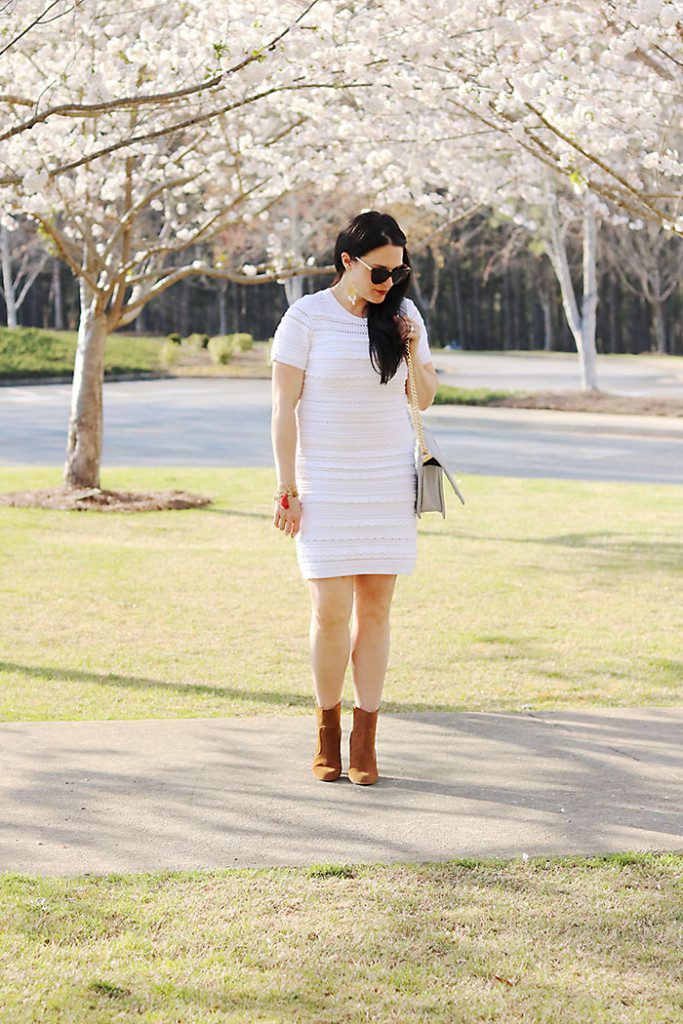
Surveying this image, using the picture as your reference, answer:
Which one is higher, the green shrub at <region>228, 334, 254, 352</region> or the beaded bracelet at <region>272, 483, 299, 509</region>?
the green shrub at <region>228, 334, 254, 352</region>

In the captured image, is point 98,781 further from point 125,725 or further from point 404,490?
point 404,490

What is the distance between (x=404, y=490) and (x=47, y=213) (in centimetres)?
843

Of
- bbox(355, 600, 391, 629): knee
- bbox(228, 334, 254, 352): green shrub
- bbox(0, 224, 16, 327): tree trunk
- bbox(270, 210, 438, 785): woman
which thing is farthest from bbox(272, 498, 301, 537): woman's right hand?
bbox(0, 224, 16, 327): tree trunk

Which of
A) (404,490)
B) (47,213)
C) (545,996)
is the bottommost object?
(545,996)

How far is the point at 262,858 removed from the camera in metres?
4.09

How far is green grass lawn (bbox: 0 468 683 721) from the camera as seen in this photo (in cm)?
637

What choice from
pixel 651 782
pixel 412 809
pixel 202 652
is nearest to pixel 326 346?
pixel 412 809

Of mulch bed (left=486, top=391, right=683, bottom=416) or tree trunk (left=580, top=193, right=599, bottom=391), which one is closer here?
mulch bed (left=486, top=391, right=683, bottom=416)

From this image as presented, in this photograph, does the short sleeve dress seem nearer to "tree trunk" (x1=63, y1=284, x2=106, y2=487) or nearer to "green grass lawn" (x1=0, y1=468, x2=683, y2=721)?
"green grass lawn" (x1=0, y1=468, x2=683, y2=721)

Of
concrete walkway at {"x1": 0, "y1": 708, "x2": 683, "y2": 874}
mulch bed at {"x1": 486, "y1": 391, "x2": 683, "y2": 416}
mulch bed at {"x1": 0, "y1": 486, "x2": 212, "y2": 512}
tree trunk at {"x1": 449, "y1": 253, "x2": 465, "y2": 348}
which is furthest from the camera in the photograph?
tree trunk at {"x1": 449, "y1": 253, "x2": 465, "y2": 348}

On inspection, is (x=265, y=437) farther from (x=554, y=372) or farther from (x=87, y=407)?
(x=554, y=372)

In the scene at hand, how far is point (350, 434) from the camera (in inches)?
188

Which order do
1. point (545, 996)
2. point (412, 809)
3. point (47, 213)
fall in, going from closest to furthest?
point (545, 996) < point (412, 809) < point (47, 213)

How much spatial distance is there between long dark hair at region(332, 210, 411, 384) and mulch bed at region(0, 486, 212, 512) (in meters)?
8.07
